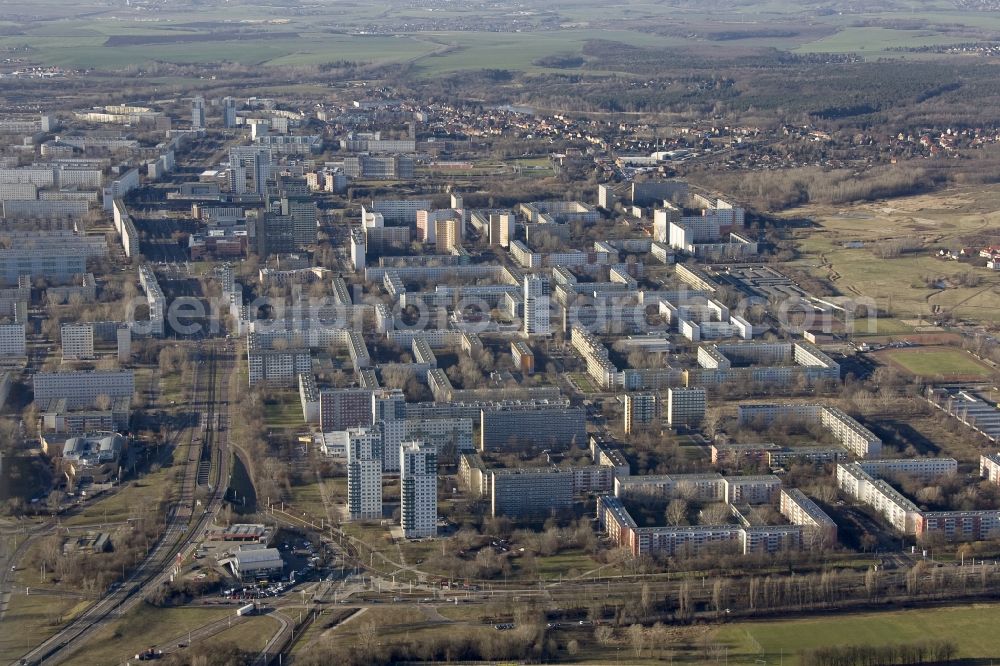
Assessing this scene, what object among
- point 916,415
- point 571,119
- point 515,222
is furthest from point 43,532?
point 571,119

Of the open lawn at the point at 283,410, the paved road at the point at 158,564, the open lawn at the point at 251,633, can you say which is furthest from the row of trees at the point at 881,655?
the open lawn at the point at 283,410

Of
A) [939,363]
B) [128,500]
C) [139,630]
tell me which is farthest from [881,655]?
[939,363]

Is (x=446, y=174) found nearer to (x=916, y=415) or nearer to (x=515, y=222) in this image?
(x=515, y=222)

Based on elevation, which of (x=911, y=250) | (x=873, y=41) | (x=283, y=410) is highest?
(x=283, y=410)

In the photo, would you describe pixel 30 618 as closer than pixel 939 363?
Yes

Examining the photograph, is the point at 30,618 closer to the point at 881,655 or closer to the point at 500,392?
the point at 881,655

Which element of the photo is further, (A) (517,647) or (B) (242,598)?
(B) (242,598)

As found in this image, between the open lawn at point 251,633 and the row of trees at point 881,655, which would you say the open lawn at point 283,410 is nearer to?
the open lawn at point 251,633
